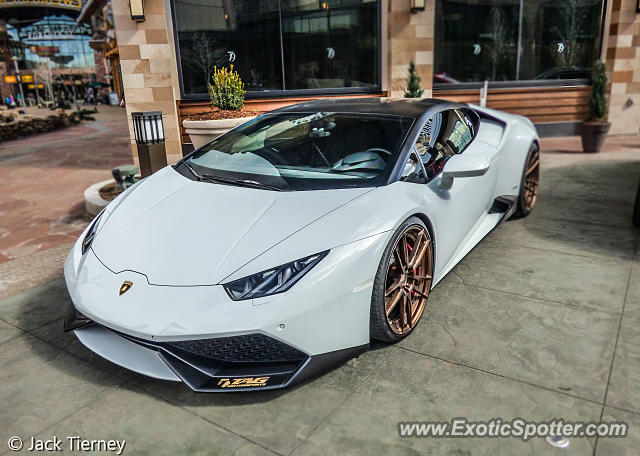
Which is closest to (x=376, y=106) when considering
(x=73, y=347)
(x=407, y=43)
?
(x=73, y=347)

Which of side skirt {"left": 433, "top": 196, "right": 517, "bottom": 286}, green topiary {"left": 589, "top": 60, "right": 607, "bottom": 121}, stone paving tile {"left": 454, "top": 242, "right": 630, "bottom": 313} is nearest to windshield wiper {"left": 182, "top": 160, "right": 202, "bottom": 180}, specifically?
side skirt {"left": 433, "top": 196, "right": 517, "bottom": 286}

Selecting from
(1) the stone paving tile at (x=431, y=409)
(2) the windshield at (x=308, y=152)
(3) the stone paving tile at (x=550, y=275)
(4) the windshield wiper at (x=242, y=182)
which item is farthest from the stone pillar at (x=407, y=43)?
(1) the stone paving tile at (x=431, y=409)

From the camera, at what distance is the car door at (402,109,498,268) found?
3.47 metres

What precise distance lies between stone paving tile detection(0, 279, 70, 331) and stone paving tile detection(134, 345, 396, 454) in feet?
3.87

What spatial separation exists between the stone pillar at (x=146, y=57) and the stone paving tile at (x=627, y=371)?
7.43 meters

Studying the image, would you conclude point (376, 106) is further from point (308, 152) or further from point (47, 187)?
point (47, 187)

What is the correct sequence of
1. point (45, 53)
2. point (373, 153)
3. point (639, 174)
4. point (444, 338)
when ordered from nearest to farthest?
point (444, 338), point (373, 153), point (639, 174), point (45, 53)

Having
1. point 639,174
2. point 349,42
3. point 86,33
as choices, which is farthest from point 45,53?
point 639,174

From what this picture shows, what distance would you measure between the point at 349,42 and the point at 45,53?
78800 mm

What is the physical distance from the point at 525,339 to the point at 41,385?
8.73ft

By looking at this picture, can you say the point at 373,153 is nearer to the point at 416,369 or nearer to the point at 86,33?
the point at 416,369

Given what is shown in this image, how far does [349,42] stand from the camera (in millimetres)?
10391

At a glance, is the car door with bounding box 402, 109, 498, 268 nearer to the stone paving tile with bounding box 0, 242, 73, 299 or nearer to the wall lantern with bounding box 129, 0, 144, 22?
the stone paving tile with bounding box 0, 242, 73, 299

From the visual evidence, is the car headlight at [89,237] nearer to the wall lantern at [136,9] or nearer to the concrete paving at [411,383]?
the concrete paving at [411,383]
